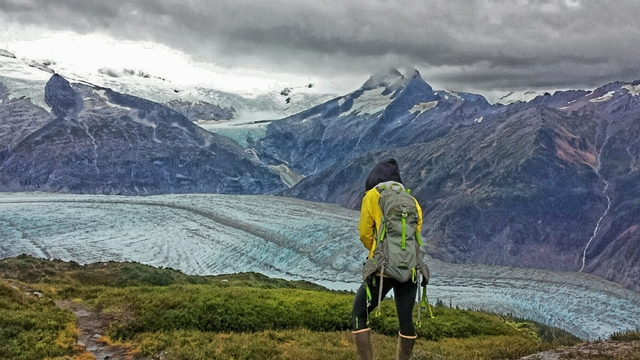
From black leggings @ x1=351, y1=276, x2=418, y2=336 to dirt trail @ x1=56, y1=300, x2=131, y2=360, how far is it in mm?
5316

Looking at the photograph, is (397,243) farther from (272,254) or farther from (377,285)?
(272,254)

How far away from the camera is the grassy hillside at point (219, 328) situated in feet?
34.8

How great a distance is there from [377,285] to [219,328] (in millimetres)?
7151

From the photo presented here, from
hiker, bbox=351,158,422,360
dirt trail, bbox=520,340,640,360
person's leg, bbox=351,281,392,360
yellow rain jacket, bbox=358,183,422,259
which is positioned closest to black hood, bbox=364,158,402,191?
hiker, bbox=351,158,422,360

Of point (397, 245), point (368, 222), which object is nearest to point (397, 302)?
point (397, 245)

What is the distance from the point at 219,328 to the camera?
13.5m

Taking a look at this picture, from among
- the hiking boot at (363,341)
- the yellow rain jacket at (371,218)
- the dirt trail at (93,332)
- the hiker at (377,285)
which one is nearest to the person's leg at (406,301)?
the hiker at (377,285)

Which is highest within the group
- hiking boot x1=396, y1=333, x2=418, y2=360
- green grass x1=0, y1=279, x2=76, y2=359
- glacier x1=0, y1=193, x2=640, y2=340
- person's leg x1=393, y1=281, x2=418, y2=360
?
person's leg x1=393, y1=281, x2=418, y2=360

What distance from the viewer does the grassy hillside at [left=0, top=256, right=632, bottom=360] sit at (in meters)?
10.6

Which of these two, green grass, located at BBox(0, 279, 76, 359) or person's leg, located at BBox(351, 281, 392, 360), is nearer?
person's leg, located at BBox(351, 281, 392, 360)

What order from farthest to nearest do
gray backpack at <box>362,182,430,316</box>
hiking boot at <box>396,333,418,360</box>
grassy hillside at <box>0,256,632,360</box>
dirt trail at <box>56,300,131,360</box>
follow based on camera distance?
dirt trail at <box>56,300,131,360</box>
grassy hillside at <box>0,256,632,360</box>
hiking boot at <box>396,333,418,360</box>
gray backpack at <box>362,182,430,316</box>

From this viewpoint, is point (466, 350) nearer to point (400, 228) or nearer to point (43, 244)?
point (400, 228)

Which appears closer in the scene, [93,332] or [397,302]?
[397,302]

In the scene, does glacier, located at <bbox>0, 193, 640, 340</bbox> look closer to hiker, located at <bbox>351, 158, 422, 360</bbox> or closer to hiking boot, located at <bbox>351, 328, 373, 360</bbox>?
hiker, located at <bbox>351, 158, 422, 360</bbox>
